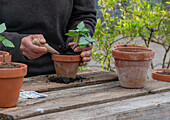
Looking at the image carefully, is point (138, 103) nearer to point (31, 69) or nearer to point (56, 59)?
point (56, 59)

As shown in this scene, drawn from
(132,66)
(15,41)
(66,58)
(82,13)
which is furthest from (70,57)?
(82,13)

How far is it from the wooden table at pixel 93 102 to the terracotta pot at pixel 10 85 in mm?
34

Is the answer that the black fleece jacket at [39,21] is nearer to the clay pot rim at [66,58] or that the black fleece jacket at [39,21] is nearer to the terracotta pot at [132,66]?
the clay pot rim at [66,58]

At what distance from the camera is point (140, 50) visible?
170 centimetres

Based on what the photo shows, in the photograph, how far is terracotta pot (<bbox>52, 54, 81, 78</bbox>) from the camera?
5.57ft

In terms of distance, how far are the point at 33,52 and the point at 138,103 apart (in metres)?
0.75

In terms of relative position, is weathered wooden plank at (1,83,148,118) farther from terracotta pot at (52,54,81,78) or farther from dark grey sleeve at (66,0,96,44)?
dark grey sleeve at (66,0,96,44)

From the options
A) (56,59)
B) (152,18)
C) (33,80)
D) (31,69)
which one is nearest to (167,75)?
(56,59)

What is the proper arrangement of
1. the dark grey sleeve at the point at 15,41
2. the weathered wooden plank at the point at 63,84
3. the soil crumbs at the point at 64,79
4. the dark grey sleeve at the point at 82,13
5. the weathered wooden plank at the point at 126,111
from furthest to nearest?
the dark grey sleeve at the point at 82,13, the dark grey sleeve at the point at 15,41, the soil crumbs at the point at 64,79, the weathered wooden plank at the point at 63,84, the weathered wooden plank at the point at 126,111

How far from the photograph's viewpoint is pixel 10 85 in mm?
1228

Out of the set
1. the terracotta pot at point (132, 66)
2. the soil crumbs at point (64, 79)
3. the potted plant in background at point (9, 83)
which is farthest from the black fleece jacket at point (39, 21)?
the potted plant in background at point (9, 83)

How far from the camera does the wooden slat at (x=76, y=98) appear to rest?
1186 mm

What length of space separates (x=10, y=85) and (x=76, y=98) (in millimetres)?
322

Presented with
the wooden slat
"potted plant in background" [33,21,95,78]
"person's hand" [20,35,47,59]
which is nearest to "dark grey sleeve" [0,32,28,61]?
"person's hand" [20,35,47,59]
